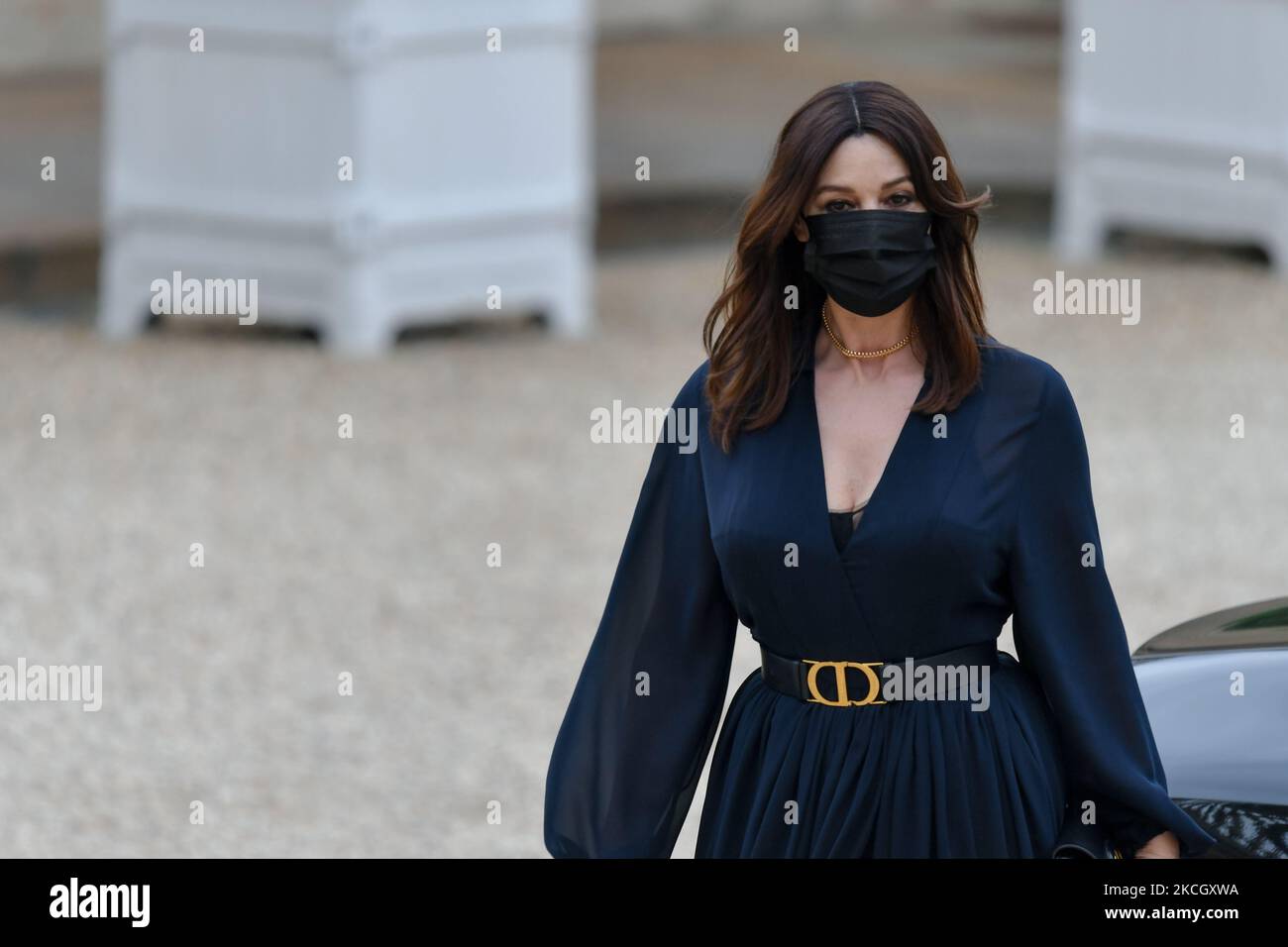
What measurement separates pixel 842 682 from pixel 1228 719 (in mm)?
887

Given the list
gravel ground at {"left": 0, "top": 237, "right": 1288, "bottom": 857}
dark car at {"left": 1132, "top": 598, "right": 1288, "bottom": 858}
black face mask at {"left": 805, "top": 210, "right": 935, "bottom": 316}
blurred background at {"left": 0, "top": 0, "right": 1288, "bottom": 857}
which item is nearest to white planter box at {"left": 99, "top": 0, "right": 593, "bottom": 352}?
blurred background at {"left": 0, "top": 0, "right": 1288, "bottom": 857}

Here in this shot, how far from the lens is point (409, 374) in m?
9.62

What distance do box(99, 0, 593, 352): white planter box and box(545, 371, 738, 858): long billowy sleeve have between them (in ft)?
22.3

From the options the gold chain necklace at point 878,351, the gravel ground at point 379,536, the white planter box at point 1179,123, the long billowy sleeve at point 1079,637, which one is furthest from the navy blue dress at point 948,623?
the white planter box at point 1179,123

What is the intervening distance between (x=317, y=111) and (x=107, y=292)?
4.77 ft

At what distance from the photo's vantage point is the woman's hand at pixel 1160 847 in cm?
284

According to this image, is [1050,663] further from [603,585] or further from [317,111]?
[317,111]

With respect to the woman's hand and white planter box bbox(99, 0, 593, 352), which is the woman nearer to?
the woman's hand

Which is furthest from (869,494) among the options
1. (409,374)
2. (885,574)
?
(409,374)

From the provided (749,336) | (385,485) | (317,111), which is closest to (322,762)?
(385,485)

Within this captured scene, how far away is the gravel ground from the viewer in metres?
5.77

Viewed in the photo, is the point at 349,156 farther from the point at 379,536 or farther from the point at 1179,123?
the point at 1179,123

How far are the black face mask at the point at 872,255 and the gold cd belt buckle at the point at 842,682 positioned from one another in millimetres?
487

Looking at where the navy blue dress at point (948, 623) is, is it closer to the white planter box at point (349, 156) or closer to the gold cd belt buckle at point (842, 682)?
the gold cd belt buckle at point (842, 682)
